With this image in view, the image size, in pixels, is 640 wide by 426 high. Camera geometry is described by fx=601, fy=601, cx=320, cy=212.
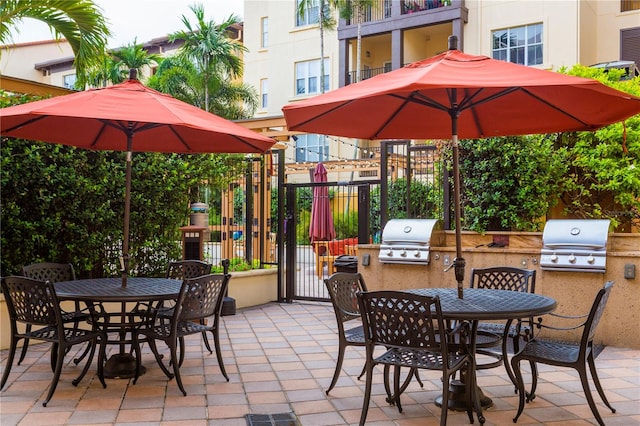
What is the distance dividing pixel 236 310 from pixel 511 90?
5.35 metres

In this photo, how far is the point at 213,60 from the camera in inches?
912

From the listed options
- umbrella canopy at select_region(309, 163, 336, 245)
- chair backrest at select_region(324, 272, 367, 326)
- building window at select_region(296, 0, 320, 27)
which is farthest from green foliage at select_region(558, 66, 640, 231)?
building window at select_region(296, 0, 320, 27)

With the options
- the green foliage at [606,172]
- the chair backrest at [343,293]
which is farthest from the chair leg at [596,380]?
the green foliage at [606,172]

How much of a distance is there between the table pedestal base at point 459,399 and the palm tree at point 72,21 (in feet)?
18.6

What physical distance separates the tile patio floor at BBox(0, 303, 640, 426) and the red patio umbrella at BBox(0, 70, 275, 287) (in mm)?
1044

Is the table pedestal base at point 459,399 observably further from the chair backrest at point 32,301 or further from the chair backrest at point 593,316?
the chair backrest at point 32,301

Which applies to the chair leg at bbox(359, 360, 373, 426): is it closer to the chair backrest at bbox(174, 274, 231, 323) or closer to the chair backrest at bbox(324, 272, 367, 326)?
the chair backrest at bbox(324, 272, 367, 326)

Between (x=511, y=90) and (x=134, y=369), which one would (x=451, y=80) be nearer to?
(x=511, y=90)

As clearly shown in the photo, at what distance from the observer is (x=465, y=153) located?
7715 millimetres

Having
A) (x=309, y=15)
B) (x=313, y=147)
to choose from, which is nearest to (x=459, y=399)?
(x=313, y=147)

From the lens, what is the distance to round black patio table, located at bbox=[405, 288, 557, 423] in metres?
3.56

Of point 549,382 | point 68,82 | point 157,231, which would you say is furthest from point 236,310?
point 68,82

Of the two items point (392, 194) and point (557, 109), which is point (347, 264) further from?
point (557, 109)

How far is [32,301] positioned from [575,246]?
4.97 metres
